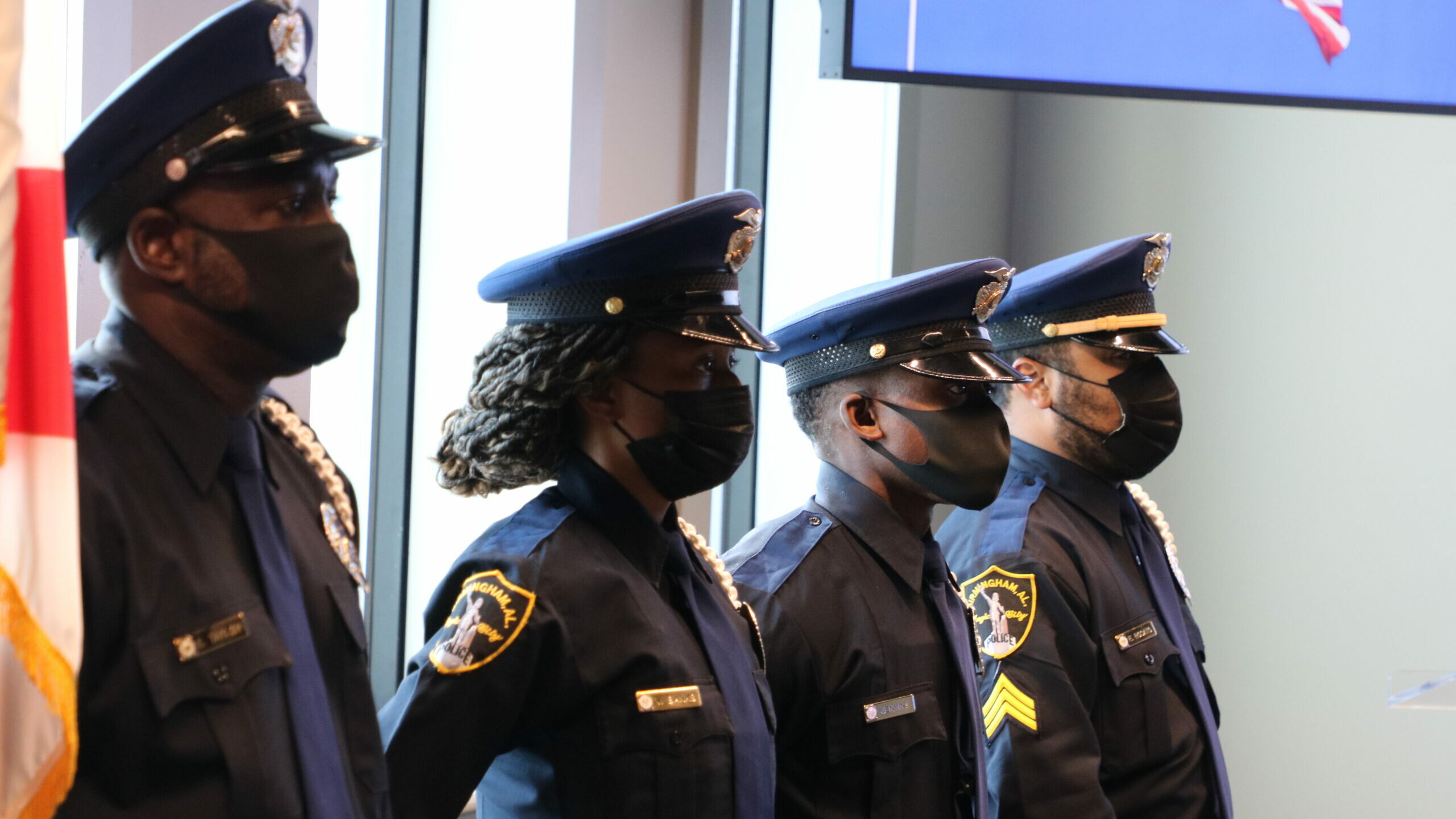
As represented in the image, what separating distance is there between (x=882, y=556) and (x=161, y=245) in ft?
4.55

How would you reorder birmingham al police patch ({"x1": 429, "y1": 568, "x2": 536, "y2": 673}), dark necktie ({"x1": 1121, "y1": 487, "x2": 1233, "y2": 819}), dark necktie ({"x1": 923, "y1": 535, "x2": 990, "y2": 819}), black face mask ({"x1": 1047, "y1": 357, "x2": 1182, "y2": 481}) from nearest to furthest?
birmingham al police patch ({"x1": 429, "y1": 568, "x2": 536, "y2": 673})
dark necktie ({"x1": 923, "y1": 535, "x2": 990, "y2": 819})
dark necktie ({"x1": 1121, "y1": 487, "x2": 1233, "y2": 819})
black face mask ({"x1": 1047, "y1": 357, "x2": 1182, "y2": 481})

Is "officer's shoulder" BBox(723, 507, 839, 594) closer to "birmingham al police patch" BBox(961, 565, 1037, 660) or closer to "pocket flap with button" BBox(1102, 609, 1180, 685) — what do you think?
"birmingham al police patch" BBox(961, 565, 1037, 660)

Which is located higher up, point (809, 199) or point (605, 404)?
point (809, 199)

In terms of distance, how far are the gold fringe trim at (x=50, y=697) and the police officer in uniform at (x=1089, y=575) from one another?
1.79 metres

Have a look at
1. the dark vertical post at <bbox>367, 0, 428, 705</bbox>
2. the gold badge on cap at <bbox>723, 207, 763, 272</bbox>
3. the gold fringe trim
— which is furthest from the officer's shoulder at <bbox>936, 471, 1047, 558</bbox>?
the gold fringe trim

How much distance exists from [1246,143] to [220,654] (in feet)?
14.6

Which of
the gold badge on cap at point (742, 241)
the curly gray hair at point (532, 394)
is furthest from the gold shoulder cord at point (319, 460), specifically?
the gold badge on cap at point (742, 241)

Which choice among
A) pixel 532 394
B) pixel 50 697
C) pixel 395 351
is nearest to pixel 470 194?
pixel 395 351

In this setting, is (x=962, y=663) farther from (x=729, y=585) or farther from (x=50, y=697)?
(x=50, y=697)

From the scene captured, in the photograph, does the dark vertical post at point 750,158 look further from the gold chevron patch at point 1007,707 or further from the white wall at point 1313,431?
the gold chevron patch at point 1007,707

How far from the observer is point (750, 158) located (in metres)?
4.61

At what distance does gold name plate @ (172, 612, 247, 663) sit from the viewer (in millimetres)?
1379

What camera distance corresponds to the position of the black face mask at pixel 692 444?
2090mm

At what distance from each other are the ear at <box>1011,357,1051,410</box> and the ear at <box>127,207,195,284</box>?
6.59 ft
